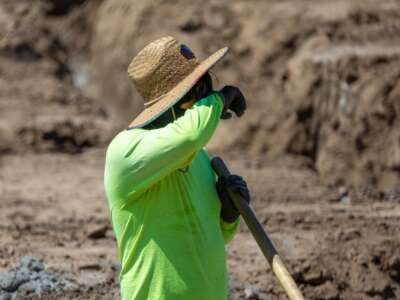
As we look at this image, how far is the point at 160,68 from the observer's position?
3.68 meters

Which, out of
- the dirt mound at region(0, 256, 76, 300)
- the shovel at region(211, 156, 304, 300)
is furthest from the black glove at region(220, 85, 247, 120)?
the dirt mound at region(0, 256, 76, 300)

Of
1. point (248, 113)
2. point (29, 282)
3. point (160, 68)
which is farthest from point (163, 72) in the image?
point (248, 113)

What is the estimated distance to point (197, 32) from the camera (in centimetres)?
1152

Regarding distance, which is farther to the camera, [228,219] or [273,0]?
[273,0]

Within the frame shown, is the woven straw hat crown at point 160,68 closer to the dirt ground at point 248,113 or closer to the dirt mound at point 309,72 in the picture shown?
the dirt ground at point 248,113

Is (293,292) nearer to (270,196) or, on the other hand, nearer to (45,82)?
(270,196)

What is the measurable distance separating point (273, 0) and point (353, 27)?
0.97m

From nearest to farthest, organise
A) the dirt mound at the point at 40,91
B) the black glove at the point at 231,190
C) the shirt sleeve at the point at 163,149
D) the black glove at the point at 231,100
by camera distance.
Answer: the shirt sleeve at the point at 163,149
the black glove at the point at 231,100
the black glove at the point at 231,190
the dirt mound at the point at 40,91

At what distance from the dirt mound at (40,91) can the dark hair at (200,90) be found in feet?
24.1

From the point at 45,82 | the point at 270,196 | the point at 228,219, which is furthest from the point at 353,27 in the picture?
the point at 228,219

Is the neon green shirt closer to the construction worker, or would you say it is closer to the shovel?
the construction worker

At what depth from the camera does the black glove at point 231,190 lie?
12.5 feet

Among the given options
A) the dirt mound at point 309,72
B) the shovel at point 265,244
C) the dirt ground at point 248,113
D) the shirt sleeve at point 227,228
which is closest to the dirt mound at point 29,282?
the dirt ground at point 248,113

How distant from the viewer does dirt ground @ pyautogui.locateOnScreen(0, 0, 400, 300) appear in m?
8.23
